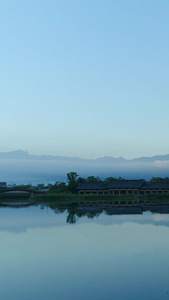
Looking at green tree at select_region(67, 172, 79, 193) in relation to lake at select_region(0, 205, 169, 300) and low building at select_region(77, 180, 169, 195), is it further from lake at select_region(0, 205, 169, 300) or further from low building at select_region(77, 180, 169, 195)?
lake at select_region(0, 205, 169, 300)

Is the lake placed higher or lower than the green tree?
lower

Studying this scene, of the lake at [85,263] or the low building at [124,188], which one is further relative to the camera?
the low building at [124,188]

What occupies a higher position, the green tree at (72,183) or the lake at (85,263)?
the green tree at (72,183)

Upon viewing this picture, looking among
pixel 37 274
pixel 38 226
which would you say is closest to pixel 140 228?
pixel 38 226

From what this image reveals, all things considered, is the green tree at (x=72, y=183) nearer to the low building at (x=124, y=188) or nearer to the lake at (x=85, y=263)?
the low building at (x=124, y=188)

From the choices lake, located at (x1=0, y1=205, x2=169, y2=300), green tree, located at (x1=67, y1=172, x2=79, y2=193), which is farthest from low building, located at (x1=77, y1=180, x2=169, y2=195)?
lake, located at (x1=0, y1=205, x2=169, y2=300)

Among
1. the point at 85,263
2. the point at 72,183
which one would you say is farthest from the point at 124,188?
the point at 85,263

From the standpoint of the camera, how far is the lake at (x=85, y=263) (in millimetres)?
11055

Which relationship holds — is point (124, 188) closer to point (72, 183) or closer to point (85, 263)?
point (72, 183)

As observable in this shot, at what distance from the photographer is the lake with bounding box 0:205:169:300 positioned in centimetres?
1105

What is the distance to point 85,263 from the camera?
14.5 meters

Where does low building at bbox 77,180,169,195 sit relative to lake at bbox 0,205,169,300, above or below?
above

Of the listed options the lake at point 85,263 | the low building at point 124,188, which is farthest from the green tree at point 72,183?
the lake at point 85,263

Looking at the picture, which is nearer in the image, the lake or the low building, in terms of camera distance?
the lake
